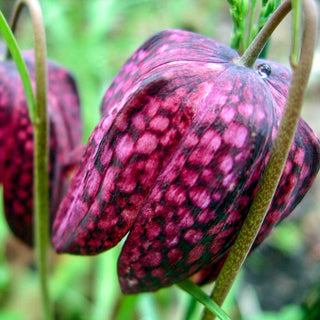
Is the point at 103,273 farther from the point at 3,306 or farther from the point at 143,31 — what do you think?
the point at 143,31

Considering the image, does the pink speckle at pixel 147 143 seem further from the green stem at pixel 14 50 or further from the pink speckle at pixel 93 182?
the green stem at pixel 14 50

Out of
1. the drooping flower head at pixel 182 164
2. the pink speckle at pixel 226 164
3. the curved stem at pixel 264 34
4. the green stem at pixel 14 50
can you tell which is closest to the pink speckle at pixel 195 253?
the drooping flower head at pixel 182 164

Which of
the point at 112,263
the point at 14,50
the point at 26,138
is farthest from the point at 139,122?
the point at 112,263

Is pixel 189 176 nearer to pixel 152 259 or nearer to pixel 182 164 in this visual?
pixel 182 164

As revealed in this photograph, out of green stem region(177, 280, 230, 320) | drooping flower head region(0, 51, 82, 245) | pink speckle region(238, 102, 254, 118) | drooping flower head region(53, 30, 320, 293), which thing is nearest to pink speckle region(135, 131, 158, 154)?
drooping flower head region(53, 30, 320, 293)

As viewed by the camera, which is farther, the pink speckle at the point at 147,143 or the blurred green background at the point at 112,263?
the blurred green background at the point at 112,263

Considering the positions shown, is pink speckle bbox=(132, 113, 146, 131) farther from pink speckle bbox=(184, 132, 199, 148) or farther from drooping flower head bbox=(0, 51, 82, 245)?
drooping flower head bbox=(0, 51, 82, 245)

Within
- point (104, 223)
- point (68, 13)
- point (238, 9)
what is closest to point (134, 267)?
point (104, 223)
